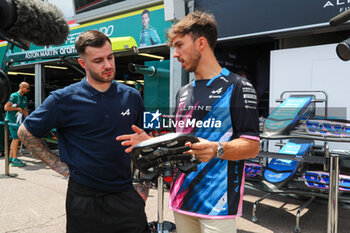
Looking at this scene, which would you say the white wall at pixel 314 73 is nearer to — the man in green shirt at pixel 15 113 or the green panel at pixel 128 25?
the green panel at pixel 128 25

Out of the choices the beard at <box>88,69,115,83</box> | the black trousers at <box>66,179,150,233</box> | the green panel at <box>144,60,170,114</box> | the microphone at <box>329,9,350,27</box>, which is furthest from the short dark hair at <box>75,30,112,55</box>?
the green panel at <box>144,60,170,114</box>

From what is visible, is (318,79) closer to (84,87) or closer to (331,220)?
(331,220)

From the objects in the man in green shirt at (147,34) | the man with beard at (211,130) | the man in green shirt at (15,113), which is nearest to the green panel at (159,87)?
the man in green shirt at (147,34)

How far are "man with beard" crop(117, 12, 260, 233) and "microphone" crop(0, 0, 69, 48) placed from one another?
26.8 inches

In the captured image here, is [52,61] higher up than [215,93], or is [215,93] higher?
[52,61]

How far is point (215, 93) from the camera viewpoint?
5.64 feet

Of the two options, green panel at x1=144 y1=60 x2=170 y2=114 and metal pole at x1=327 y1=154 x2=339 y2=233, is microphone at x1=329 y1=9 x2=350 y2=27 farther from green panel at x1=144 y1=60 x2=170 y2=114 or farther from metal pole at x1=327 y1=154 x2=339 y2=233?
green panel at x1=144 y1=60 x2=170 y2=114

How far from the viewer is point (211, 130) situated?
67.6 inches

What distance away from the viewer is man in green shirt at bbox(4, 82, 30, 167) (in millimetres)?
7508

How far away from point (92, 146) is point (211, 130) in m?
0.78

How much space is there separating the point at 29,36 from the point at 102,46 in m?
0.54

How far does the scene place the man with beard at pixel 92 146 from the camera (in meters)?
1.85

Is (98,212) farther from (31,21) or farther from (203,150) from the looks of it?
(31,21)

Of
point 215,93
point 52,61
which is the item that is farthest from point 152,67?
point 215,93
